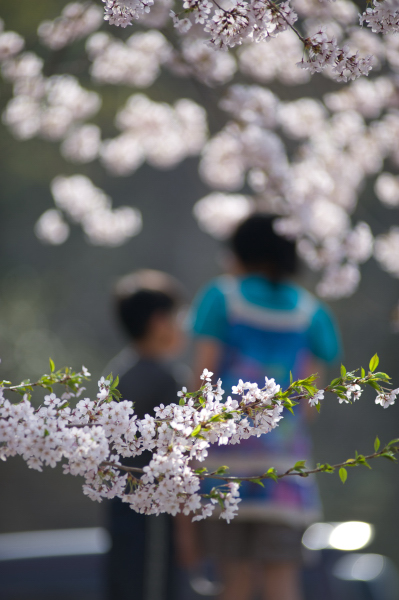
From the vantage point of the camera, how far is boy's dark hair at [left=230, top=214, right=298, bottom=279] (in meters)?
2.09

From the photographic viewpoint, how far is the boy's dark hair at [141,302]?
2.30m

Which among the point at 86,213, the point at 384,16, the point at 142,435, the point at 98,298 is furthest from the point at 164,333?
the point at 98,298

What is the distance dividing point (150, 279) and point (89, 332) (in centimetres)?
570

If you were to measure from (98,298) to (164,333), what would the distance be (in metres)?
6.00

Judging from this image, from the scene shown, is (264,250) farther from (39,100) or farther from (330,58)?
(39,100)

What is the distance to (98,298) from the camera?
816 cm

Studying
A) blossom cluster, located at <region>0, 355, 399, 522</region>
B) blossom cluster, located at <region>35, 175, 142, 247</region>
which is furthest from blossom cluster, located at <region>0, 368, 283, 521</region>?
blossom cluster, located at <region>35, 175, 142, 247</region>

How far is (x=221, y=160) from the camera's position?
359 cm

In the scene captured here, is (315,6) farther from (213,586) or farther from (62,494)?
(62,494)

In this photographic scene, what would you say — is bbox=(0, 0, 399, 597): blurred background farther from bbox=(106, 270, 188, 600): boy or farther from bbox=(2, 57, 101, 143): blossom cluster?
bbox=(106, 270, 188, 600): boy

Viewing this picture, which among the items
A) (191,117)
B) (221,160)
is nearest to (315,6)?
(221,160)

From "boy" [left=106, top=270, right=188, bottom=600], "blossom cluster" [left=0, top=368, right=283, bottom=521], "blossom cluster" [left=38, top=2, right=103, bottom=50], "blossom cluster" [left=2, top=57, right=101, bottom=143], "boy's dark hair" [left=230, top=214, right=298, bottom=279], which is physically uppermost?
"blossom cluster" [left=2, top=57, right=101, bottom=143]

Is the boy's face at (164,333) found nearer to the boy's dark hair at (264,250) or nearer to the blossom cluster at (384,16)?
the boy's dark hair at (264,250)

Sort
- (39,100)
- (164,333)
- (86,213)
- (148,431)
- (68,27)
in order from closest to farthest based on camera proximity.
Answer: (148,431) → (164,333) → (68,27) → (39,100) → (86,213)
